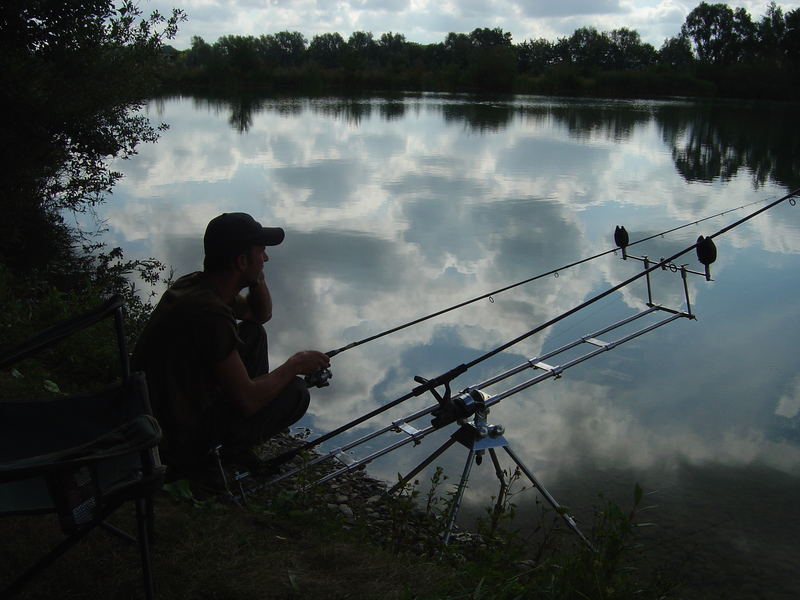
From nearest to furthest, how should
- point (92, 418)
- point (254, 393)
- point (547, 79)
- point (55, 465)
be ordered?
1. point (55, 465)
2. point (92, 418)
3. point (254, 393)
4. point (547, 79)

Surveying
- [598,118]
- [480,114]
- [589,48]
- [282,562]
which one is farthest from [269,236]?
[589,48]

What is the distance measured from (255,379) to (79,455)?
952 mm

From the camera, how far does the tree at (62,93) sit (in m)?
6.40

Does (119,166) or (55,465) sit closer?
(55,465)

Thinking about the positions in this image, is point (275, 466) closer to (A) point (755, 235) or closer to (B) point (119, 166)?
(A) point (755, 235)

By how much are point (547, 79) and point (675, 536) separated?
165 ft

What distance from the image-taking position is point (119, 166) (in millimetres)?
16031

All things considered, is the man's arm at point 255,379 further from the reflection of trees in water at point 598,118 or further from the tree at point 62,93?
the reflection of trees in water at point 598,118

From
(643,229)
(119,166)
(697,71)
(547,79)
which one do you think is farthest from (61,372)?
(697,71)

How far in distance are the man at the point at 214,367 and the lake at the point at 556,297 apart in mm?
1723

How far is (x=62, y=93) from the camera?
686 cm

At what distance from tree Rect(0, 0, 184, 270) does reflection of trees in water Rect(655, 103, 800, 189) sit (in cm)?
1206

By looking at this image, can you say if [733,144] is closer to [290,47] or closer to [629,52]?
[629,52]

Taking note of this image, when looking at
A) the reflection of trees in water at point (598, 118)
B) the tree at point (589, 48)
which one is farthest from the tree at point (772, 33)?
the reflection of trees in water at point (598, 118)
